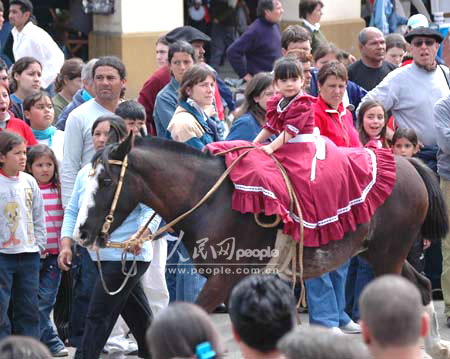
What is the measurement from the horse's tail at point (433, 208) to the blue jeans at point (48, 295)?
8.92 ft

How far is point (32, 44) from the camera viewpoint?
39.3ft

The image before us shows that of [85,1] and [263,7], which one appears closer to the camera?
[263,7]

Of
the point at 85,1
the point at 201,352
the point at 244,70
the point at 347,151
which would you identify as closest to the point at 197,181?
the point at 347,151

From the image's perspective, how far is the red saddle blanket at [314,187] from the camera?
6758 millimetres

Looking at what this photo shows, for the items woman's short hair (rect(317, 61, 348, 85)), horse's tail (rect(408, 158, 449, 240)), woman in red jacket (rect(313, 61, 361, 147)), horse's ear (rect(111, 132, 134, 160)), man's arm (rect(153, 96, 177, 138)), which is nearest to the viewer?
horse's ear (rect(111, 132, 134, 160))

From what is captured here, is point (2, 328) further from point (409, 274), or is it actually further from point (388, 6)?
point (388, 6)

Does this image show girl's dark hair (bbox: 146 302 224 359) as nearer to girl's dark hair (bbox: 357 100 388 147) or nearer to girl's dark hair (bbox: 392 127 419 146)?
girl's dark hair (bbox: 357 100 388 147)

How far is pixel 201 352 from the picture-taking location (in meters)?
3.74

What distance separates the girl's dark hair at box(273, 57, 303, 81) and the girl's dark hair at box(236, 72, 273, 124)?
0.93 metres

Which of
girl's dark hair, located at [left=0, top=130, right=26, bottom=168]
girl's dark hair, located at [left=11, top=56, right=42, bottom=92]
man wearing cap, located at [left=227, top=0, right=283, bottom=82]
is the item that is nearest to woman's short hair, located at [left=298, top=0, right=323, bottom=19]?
man wearing cap, located at [left=227, top=0, right=283, bottom=82]

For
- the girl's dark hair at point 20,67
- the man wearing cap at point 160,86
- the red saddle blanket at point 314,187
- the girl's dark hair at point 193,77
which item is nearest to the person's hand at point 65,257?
the red saddle blanket at point 314,187

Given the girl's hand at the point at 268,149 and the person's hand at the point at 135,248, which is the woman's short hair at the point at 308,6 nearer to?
the girl's hand at the point at 268,149

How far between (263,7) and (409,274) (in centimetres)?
600

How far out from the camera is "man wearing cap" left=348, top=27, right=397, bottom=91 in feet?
34.5
